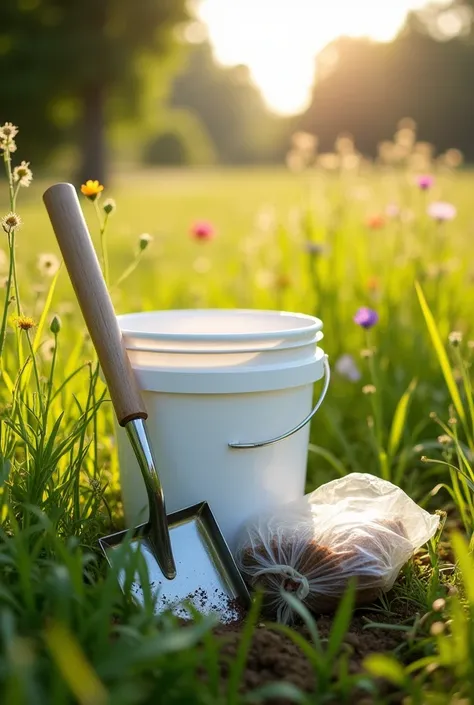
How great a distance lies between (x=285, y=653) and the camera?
1.20 metres

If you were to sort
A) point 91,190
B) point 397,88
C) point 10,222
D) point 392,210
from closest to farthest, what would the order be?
point 10,222 → point 91,190 → point 392,210 → point 397,88

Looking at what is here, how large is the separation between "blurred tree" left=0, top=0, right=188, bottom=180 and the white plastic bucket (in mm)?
12263

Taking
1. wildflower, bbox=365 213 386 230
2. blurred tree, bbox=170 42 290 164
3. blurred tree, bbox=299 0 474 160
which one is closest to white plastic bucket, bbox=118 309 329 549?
wildflower, bbox=365 213 386 230

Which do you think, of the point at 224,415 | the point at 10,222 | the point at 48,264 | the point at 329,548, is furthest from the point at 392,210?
the point at 10,222

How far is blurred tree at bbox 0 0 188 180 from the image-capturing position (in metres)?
12.8

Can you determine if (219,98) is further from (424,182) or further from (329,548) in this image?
(329,548)

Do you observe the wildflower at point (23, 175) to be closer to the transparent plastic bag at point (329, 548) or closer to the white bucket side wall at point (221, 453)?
the white bucket side wall at point (221, 453)

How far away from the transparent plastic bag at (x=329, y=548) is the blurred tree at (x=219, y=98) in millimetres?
46461

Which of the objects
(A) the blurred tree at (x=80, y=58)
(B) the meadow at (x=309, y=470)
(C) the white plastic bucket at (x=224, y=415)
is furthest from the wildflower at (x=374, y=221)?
(A) the blurred tree at (x=80, y=58)

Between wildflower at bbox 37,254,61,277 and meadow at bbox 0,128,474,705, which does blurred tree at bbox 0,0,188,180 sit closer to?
meadow at bbox 0,128,474,705

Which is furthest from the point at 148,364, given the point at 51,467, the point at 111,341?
the point at 51,467

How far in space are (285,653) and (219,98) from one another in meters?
50.5

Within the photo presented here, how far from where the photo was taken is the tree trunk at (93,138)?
14.2m

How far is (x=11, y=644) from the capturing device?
2.79 ft
